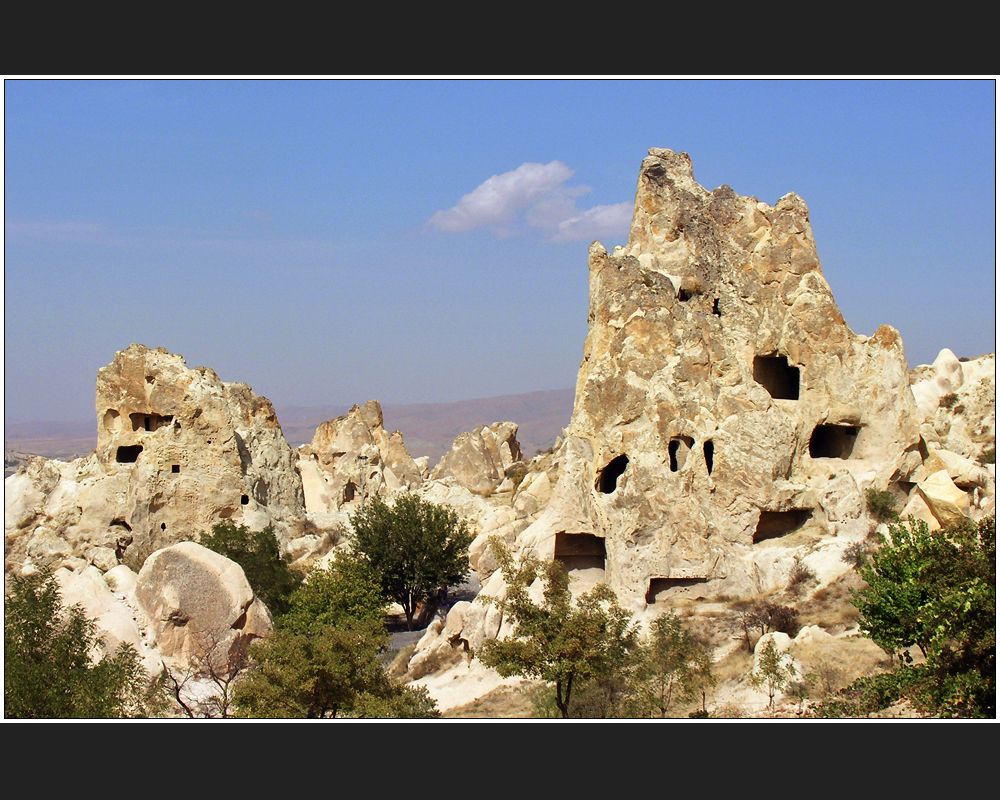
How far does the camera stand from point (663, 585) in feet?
64.6

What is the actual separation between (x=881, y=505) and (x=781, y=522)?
2096mm

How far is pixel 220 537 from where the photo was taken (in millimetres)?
26484

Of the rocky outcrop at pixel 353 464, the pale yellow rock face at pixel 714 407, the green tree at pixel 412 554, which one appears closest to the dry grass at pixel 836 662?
the pale yellow rock face at pixel 714 407

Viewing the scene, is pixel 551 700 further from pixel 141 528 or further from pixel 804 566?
pixel 141 528

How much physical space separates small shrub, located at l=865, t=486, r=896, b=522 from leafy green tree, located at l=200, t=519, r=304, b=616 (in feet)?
43.0

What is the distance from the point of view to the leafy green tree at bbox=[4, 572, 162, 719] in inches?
481

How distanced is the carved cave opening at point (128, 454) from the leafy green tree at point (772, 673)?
21.6 metres

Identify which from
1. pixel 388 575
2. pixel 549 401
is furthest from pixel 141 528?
pixel 549 401

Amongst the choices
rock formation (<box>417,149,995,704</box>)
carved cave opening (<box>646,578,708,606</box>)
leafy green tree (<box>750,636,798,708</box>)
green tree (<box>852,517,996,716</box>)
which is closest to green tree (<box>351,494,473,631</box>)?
rock formation (<box>417,149,995,704</box>)

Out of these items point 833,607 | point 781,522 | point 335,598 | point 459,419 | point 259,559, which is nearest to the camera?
point 833,607

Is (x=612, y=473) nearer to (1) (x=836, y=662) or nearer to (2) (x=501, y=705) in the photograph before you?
(2) (x=501, y=705)

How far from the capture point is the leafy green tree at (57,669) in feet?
40.1

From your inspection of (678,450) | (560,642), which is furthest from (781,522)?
(560,642)

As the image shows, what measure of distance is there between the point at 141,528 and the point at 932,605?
77.3 ft
